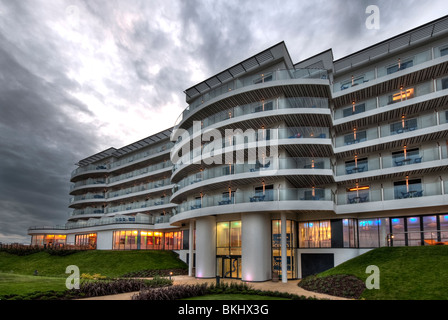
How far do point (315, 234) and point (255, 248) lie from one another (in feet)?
21.3

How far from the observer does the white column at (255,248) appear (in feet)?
91.3

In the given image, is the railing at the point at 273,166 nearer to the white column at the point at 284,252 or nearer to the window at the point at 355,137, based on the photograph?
the white column at the point at 284,252

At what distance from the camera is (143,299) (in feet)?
57.6

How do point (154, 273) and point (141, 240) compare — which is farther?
point (141, 240)

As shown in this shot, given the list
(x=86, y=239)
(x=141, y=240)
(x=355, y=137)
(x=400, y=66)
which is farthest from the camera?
(x=86, y=239)

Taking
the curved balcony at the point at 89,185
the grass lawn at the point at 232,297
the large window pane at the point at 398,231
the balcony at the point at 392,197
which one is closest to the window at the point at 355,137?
the balcony at the point at 392,197

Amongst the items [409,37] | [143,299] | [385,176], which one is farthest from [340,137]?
[143,299]

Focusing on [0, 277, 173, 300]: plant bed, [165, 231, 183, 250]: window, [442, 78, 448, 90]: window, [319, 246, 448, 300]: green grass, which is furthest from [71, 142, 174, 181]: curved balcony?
[442, 78, 448, 90]: window

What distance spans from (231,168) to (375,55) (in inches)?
705

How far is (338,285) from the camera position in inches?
810

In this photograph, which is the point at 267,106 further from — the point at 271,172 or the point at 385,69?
the point at 385,69

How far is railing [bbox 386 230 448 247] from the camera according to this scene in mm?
26078

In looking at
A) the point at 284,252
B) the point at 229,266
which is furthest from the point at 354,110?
the point at 229,266

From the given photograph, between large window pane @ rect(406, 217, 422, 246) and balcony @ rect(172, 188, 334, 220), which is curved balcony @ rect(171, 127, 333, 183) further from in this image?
large window pane @ rect(406, 217, 422, 246)
